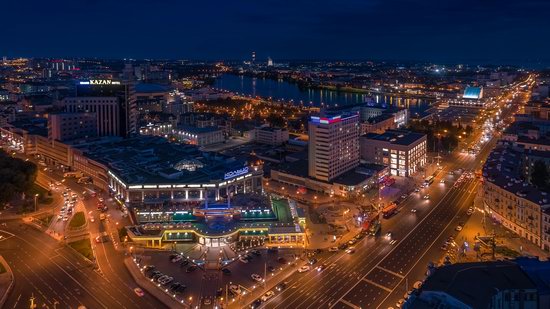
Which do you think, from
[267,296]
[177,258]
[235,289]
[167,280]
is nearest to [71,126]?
[177,258]

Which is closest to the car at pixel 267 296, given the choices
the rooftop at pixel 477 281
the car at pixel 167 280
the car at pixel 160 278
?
the car at pixel 167 280

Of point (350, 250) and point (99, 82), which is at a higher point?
point (99, 82)

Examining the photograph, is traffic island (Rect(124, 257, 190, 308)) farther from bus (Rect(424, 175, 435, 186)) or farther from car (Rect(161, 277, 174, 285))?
bus (Rect(424, 175, 435, 186))

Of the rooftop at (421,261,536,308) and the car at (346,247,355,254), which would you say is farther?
the car at (346,247,355,254)

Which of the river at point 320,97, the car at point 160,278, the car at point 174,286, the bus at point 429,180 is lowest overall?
the car at point 174,286

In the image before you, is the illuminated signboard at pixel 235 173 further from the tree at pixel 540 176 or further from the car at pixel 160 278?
the tree at pixel 540 176

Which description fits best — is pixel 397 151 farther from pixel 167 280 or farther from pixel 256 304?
pixel 167 280

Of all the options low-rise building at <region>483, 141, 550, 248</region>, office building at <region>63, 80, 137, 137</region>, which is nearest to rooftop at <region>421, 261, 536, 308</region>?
low-rise building at <region>483, 141, 550, 248</region>
